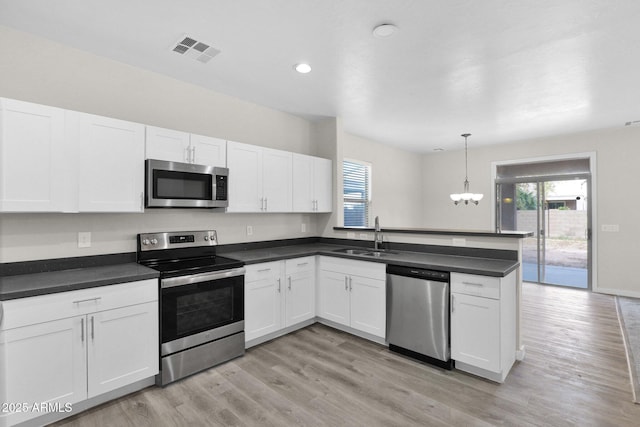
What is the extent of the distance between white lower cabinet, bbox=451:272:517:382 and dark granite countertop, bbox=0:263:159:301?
248cm

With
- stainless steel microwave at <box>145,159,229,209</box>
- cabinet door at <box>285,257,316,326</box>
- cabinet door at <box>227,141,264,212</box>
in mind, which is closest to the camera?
stainless steel microwave at <box>145,159,229,209</box>

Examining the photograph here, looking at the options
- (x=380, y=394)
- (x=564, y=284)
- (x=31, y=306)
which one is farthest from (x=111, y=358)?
(x=564, y=284)

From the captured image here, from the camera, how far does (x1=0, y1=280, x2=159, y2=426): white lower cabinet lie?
1.88m

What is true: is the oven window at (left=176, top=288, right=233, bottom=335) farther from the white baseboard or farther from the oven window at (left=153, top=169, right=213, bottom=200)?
the white baseboard

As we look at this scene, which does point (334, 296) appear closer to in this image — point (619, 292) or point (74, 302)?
point (74, 302)

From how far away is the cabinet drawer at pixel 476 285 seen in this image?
8.09 feet

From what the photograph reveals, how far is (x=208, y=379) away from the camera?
2605 millimetres

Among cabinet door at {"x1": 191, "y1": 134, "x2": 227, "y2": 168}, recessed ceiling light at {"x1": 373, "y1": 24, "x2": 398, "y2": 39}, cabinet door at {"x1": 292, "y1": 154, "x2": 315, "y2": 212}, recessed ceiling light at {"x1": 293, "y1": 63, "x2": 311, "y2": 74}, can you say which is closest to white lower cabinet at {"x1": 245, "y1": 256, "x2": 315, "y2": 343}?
cabinet door at {"x1": 292, "y1": 154, "x2": 315, "y2": 212}

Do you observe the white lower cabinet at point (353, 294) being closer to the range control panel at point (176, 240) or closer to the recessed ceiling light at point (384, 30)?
the range control panel at point (176, 240)

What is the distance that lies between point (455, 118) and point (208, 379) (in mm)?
4516

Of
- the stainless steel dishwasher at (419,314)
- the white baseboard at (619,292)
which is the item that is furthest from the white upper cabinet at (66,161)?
the white baseboard at (619,292)

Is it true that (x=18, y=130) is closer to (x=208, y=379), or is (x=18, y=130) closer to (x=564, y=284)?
(x=208, y=379)

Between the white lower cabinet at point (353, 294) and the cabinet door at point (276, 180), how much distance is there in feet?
2.75

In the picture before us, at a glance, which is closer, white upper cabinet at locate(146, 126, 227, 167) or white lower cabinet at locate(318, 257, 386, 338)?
white upper cabinet at locate(146, 126, 227, 167)
